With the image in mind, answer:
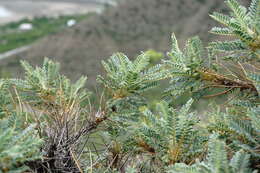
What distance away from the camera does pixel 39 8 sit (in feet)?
224

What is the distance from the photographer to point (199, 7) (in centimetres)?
2884

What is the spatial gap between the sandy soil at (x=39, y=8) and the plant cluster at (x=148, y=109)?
62803 millimetres

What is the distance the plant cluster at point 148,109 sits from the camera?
5.19 feet

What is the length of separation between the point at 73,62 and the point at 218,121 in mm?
28039

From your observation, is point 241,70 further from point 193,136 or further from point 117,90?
point 117,90

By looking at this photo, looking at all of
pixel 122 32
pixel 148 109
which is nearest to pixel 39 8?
pixel 122 32

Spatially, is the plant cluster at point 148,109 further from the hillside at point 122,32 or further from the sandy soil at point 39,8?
the sandy soil at point 39,8

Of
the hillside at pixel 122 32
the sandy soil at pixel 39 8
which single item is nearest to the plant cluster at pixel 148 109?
the hillside at pixel 122 32

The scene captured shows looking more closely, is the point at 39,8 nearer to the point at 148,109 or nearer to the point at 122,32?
the point at 122,32

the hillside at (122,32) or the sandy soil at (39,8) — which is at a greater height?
the sandy soil at (39,8)

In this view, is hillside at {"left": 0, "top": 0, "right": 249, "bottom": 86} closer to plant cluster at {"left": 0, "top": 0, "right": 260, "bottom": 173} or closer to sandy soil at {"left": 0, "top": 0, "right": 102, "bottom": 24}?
plant cluster at {"left": 0, "top": 0, "right": 260, "bottom": 173}

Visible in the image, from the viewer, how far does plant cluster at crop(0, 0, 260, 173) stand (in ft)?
5.19

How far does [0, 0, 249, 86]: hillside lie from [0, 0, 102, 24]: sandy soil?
32.7 m

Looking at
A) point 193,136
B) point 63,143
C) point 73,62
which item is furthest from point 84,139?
A: point 73,62
